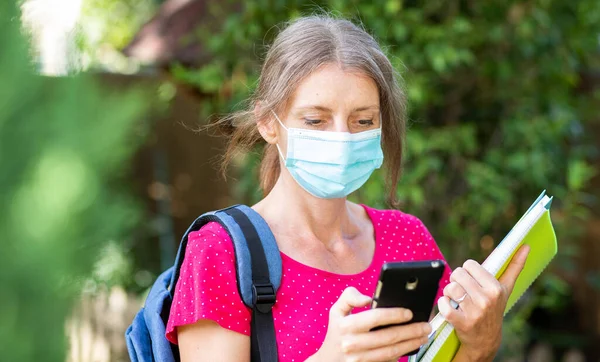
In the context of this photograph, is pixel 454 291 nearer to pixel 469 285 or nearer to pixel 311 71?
pixel 469 285

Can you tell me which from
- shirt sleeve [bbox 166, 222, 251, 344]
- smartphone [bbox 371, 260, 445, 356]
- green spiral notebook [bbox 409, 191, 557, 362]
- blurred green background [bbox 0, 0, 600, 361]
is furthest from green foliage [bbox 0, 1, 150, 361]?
green spiral notebook [bbox 409, 191, 557, 362]

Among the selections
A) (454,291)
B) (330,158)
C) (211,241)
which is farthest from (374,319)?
(330,158)

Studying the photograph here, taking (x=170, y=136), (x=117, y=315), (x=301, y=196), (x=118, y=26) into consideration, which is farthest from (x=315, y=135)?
(x=118, y=26)

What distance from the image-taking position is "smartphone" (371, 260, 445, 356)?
1.58 meters

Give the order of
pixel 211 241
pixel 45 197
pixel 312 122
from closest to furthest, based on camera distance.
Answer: pixel 45 197
pixel 211 241
pixel 312 122

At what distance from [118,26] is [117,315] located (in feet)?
20.3

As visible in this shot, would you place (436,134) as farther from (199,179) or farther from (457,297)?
(199,179)

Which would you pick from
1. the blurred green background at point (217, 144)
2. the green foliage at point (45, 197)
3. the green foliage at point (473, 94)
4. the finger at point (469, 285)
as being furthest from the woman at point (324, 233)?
the green foliage at point (473, 94)

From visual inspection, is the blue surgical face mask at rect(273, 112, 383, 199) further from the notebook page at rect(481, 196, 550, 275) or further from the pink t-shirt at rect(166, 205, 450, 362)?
the notebook page at rect(481, 196, 550, 275)

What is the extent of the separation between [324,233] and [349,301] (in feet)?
2.20

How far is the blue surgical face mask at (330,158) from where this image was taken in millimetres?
2189

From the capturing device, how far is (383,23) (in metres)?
4.48

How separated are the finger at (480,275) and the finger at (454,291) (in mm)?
46

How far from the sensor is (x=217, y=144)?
751cm
